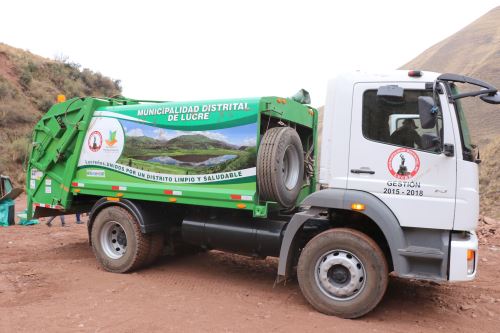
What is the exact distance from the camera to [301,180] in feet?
19.5

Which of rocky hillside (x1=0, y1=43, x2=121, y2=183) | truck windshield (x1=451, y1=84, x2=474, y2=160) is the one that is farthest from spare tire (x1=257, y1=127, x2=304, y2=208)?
rocky hillside (x1=0, y1=43, x2=121, y2=183)

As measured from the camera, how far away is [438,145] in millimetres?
4465

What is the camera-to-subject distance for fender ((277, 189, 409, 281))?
14.9 feet

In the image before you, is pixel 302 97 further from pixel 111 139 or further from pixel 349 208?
pixel 111 139

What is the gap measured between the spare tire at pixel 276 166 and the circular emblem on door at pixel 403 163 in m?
1.25

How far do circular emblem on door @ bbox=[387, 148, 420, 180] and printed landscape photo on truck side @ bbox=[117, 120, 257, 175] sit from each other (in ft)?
5.12

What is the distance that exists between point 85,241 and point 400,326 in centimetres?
624

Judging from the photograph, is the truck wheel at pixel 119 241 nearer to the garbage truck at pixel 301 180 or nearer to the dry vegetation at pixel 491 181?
the garbage truck at pixel 301 180

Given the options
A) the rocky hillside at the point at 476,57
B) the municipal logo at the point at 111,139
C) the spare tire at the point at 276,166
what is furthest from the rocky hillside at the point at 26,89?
the rocky hillside at the point at 476,57

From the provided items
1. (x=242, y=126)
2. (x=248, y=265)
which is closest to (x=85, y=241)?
(x=248, y=265)

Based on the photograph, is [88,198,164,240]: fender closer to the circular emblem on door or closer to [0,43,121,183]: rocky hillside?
the circular emblem on door

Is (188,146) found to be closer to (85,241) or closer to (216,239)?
(216,239)

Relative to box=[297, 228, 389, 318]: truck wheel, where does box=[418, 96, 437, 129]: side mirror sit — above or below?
above

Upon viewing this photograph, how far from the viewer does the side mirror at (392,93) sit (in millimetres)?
4582
